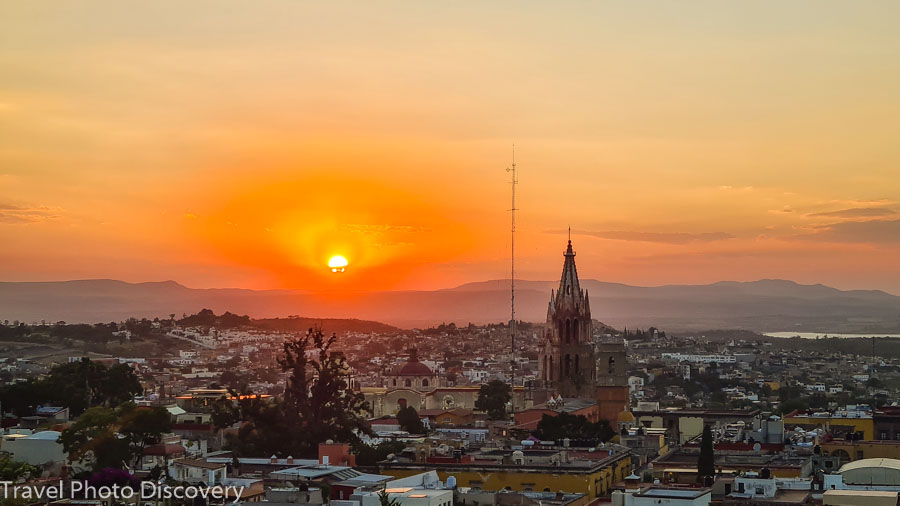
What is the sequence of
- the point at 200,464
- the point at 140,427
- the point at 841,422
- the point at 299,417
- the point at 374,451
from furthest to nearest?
the point at 841,422, the point at 299,417, the point at 374,451, the point at 140,427, the point at 200,464

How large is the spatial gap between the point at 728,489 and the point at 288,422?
2196 cm

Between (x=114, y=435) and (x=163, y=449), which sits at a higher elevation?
(x=114, y=435)

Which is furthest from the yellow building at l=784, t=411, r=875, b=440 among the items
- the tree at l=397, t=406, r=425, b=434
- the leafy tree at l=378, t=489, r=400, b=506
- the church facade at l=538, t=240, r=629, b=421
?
the leafy tree at l=378, t=489, r=400, b=506

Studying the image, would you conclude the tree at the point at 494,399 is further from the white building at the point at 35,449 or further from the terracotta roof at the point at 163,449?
the white building at the point at 35,449

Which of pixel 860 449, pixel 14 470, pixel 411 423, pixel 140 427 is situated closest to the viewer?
pixel 14 470

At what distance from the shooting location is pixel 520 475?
46.4m

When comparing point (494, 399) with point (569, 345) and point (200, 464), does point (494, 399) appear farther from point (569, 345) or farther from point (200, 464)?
point (200, 464)

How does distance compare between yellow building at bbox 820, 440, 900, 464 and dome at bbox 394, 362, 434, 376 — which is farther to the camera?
dome at bbox 394, 362, 434, 376

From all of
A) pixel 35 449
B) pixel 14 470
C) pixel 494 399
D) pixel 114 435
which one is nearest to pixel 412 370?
pixel 494 399

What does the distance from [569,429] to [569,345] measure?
32.3 meters

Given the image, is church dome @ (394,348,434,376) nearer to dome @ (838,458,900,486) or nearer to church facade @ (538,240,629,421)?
church facade @ (538,240,629,421)

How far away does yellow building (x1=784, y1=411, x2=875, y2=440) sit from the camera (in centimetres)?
6450

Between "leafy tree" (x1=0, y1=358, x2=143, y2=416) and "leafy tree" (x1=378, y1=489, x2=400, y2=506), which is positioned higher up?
"leafy tree" (x1=0, y1=358, x2=143, y2=416)

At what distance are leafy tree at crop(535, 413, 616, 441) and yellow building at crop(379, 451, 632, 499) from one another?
13.5m
